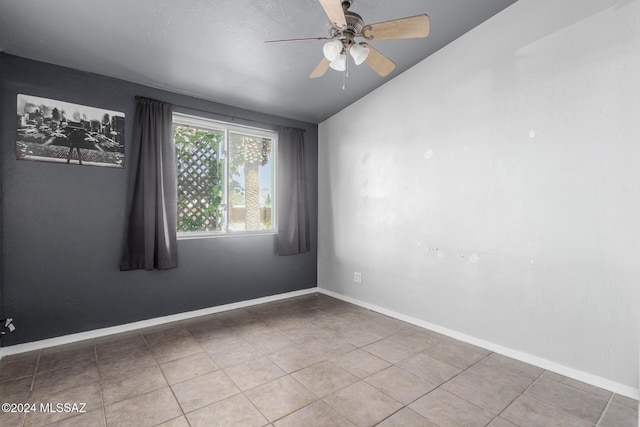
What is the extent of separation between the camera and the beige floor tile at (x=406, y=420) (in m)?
1.70

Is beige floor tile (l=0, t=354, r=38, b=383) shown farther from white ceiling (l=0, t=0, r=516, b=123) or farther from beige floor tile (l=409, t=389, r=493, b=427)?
beige floor tile (l=409, t=389, r=493, b=427)

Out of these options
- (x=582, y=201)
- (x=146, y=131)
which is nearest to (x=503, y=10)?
(x=582, y=201)

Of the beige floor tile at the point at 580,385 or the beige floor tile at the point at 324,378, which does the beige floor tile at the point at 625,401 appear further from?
the beige floor tile at the point at 324,378

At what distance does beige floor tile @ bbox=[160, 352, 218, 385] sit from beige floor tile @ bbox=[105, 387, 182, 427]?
19cm

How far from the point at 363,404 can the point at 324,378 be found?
0.38 m

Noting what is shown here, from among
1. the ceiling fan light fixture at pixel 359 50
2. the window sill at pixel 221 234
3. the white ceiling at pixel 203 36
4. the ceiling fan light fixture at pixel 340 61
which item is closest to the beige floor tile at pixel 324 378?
the window sill at pixel 221 234

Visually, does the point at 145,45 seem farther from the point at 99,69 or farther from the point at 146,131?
the point at 146,131

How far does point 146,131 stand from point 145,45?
85cm

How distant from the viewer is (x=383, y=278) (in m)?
3.57

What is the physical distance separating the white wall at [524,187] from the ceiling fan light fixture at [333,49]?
5.09ft

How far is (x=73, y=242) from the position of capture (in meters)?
2.74

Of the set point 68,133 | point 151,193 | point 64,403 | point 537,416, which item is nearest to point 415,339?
point 537,416

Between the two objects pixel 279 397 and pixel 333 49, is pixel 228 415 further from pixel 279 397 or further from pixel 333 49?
pixel 333 49

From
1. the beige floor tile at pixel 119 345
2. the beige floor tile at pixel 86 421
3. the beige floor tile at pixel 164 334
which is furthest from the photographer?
the beige floor tile at pixel 164 334
